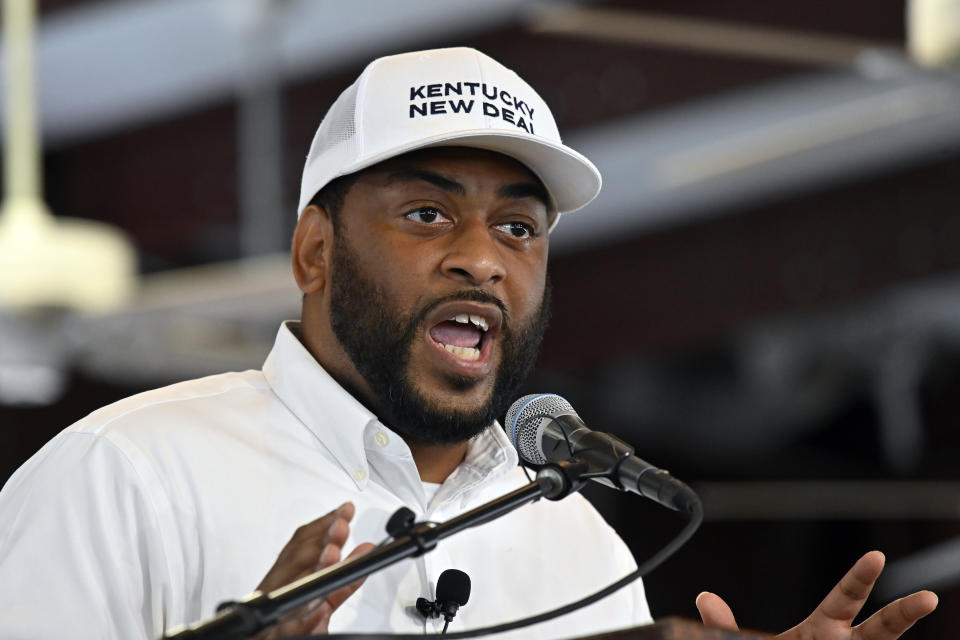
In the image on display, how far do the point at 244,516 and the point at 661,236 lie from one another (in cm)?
648

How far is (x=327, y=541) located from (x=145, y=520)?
1.14 ft

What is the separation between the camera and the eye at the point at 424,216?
1956 millimetres

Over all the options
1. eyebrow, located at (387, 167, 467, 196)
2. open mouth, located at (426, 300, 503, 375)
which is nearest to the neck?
open mouth, located at (426, 300, 503, 375)

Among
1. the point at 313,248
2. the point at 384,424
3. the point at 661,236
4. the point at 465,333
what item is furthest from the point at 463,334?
the point at 661,236

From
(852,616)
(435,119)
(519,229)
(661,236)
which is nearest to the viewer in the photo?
(852,616)

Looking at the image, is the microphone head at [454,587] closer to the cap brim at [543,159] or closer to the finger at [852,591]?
the finger at [852,591]

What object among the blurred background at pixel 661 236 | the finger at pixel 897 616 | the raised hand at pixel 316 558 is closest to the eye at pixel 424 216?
the raised hand at pixel 316 558

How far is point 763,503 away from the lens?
9.19 metres

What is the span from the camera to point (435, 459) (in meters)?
2.01

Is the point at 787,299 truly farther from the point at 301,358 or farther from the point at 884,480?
the point at 301,358

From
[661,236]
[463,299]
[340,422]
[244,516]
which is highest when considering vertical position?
[661,236]

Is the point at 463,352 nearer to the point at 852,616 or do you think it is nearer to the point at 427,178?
the point at 427,178

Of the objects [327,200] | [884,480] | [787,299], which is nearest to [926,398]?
[884,480]

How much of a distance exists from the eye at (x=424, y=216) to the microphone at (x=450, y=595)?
1.48 feet
